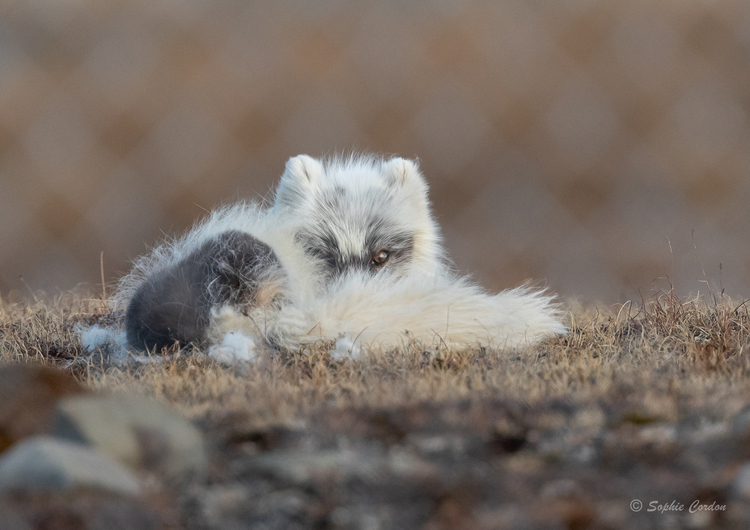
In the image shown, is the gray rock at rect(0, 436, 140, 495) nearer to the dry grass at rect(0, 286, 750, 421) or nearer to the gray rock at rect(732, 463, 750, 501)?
the dry grass at rect(0, 286, 750, 421)

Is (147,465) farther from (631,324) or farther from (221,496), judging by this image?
(631,324)

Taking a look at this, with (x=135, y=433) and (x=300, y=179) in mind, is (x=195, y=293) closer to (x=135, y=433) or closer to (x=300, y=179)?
(x=300, y=179)

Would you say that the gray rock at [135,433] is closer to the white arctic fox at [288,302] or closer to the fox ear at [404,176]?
the white arctic fox at [288,302]

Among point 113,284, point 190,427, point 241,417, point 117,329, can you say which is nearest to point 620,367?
point 241,417

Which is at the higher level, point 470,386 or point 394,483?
point 470,386

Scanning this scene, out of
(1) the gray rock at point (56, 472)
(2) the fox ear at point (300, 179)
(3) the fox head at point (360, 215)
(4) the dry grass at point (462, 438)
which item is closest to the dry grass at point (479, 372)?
(4) the dry grass at point (462, 438)
